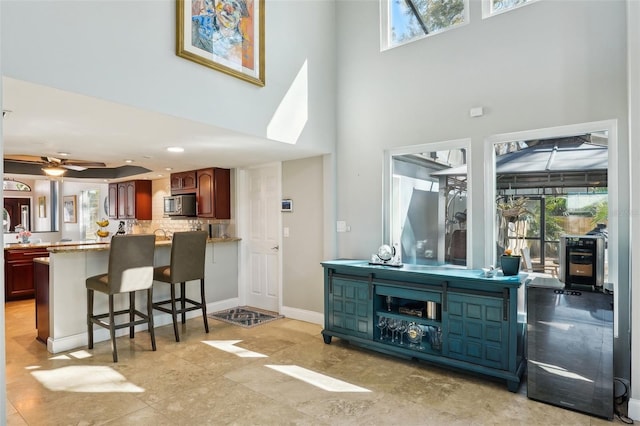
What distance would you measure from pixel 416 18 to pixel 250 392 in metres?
4.02

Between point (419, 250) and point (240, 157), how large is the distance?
2455mm

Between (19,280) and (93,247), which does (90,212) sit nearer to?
(19,280)

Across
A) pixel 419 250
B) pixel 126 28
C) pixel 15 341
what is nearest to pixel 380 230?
pixel 419 250

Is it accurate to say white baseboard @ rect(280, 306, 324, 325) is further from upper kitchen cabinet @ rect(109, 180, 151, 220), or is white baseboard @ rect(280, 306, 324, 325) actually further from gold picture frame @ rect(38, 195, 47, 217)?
gold picture frame @ rect(38, 195, 47, 217)

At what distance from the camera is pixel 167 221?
7129 millimetres

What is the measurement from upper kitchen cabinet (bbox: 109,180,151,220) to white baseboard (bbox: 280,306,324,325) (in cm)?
387

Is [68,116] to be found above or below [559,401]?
above

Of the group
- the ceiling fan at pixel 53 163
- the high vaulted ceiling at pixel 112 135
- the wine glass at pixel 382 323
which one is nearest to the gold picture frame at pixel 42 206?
the ceiling fan at pixel 53 163

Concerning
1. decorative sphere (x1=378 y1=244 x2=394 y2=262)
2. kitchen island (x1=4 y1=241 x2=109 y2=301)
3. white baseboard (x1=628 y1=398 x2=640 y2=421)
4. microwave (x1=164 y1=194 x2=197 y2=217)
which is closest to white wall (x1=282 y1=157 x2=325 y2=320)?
decorative sphere (x1=378 y1=244 x2=394 y2=262)

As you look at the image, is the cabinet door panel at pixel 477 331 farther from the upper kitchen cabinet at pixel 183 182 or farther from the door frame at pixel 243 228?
the upper kitchen cabinet at pixel 183 182

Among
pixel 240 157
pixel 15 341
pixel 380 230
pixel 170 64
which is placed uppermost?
pixel 170 64

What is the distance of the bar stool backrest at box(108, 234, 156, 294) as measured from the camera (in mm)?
3678

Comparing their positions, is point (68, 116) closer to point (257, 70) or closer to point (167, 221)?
point (257, 70)

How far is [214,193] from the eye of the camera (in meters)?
5.65
